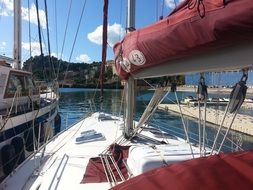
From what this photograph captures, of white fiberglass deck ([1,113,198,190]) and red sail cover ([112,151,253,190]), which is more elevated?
red sail cover ([112,151,253,190])

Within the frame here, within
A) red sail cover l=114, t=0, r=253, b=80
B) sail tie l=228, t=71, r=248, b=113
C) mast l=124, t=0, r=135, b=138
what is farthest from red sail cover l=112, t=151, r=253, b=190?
mast l=124, t=0, r=135, b=138

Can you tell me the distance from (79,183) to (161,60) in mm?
1835

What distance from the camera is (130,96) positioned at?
229 inches

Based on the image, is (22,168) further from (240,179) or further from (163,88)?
(240,179)

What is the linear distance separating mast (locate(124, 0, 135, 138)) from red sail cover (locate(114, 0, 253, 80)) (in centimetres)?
208

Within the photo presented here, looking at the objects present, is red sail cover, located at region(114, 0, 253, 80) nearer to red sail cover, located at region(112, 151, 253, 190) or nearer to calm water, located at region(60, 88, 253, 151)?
red sail cover, located at region(112, 151, 253, 190)

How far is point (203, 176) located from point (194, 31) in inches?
40.2

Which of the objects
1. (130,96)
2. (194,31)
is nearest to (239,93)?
(194,31)

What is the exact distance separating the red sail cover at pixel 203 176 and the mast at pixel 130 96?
3.37 m

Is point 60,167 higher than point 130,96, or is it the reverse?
point 130,96

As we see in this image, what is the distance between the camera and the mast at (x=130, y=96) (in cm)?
563

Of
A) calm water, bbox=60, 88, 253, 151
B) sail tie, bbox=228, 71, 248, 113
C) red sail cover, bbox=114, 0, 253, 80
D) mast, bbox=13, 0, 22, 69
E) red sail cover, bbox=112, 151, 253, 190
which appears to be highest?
mast, bbox=13, 0, 22, 69

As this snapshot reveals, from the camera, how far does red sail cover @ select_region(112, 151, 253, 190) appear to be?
1892mm

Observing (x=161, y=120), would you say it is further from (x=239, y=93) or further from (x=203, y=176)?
(x=203, y=176)
